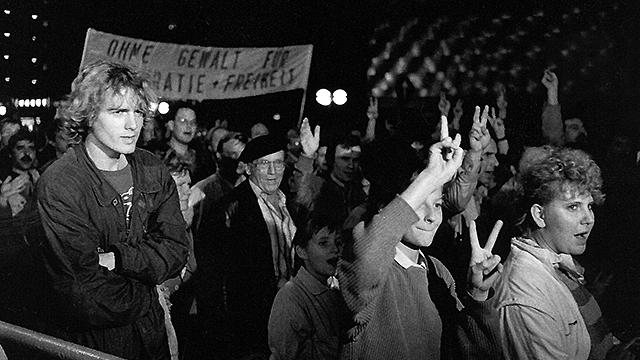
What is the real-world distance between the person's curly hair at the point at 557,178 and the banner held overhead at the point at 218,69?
4632 mm

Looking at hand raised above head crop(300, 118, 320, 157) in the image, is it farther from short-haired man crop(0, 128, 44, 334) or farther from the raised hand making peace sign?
the raised hand making peace sign

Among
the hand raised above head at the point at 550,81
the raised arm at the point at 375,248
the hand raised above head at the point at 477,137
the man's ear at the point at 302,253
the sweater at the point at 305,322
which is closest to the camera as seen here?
the raised arm at the point at 375,248

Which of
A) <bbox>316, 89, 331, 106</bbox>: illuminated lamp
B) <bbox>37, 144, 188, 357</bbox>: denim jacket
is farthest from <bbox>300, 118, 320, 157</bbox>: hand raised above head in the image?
<bbox>316, 89, 331, 106</bbox>: illuminated lamp

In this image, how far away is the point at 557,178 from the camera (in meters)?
2.96

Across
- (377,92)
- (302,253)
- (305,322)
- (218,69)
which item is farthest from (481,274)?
(377,92)

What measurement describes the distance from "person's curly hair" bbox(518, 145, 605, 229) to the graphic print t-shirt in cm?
166

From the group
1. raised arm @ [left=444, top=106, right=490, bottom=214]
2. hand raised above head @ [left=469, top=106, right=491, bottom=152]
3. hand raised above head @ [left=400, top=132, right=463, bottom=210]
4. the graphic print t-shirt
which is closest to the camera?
hand raised above head @ [left=400, top=132, right=463, bottom=210]

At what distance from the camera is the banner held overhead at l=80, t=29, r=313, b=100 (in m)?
7.48

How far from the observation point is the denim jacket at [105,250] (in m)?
2.72

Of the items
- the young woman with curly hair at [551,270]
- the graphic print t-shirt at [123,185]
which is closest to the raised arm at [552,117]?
the young woman with curly hair at [551,270]

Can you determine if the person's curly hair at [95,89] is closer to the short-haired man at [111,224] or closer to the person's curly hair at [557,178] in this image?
the short-haired man at [111,224]

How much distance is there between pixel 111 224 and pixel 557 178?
1.84 metres

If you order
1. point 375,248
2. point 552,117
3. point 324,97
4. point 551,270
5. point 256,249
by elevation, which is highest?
point 552,117

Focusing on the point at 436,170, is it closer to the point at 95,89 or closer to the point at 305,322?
the point at 305,322
